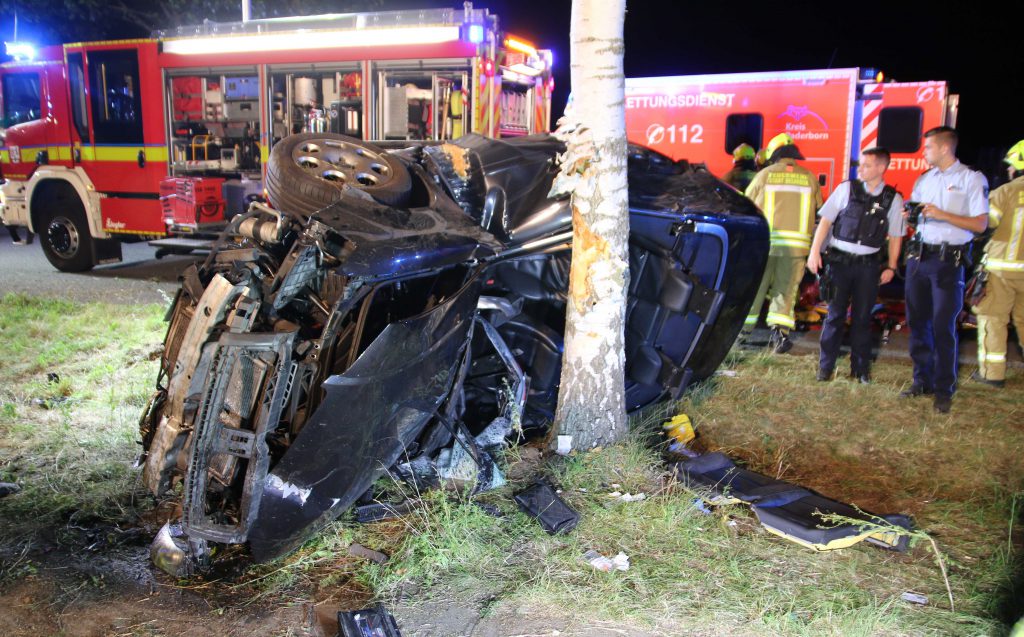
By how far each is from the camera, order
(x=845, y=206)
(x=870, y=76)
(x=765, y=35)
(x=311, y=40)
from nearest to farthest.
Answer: (x=845, y=206)
(x=870, y=76)
(x=311, y=40)
(x=765, y=35)

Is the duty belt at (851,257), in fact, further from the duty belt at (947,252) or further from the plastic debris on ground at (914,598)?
the plastic debris on ground at (914,598)

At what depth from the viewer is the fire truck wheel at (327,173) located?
370cm

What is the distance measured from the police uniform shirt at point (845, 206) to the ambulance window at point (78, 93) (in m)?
8.98

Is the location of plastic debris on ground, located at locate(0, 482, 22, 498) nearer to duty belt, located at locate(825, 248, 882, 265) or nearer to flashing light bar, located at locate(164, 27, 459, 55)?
duty belt, located at locate(825, 248, 882, 265)

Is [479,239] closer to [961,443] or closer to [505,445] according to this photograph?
[505,445]

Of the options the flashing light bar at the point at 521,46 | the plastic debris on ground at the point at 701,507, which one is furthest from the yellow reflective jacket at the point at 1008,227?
the flashing light bar at the point at 521,46

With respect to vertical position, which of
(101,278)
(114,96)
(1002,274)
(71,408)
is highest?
(114,96)

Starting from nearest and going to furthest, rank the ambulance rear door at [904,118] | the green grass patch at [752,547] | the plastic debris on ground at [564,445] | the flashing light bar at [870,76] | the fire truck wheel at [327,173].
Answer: the green grass patch at [752,547]
the fire truck wheel at [327,173]
the plastic debris on ground at [564,445]
the ambulance rear door at [904,118]
the flashing light bar at [870,76]

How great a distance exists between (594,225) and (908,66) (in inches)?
890

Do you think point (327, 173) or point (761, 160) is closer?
point (327, 173)

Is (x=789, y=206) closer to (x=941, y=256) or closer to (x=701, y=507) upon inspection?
(x=941, y=256)

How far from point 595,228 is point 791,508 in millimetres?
1526

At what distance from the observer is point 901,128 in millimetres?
8672

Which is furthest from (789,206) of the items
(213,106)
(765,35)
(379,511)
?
(765,35)
